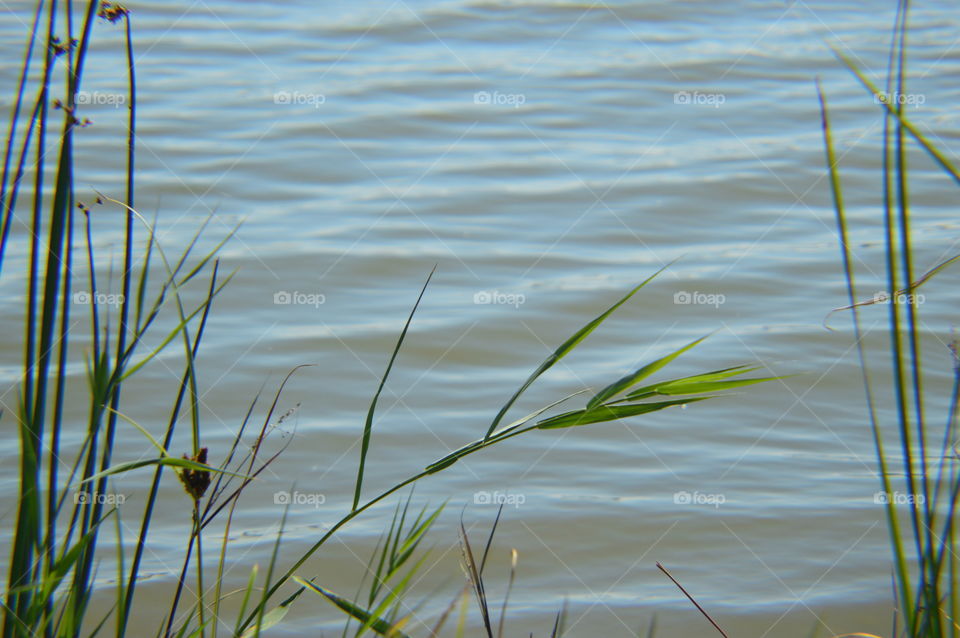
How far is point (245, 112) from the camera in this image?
5719 millimetres

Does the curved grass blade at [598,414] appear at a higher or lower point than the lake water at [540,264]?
lower

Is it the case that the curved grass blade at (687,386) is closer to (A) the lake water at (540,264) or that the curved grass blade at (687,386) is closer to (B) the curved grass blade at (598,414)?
(B) the curved grass blade at (598,414)

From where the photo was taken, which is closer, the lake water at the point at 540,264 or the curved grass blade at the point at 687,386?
the curved grass blade at the point at 687,386

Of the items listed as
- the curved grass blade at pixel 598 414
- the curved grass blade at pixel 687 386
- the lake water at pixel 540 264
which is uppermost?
the lake water at pixel 540 264

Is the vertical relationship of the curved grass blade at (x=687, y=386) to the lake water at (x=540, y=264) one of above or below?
below

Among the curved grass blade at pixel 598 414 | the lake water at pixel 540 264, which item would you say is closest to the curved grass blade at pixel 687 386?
the curved grass blade at pixel 598 414

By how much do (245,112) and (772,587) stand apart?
4.23 m

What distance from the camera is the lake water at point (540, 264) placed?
8.59ft

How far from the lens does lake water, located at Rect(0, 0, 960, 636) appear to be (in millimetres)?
2619

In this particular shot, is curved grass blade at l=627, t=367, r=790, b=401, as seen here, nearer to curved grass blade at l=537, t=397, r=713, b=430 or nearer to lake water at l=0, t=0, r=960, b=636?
curved grass blade at l=537, t=397, r=713, b=430

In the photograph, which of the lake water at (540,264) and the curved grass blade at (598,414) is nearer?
the curved grass blade at (598,414)

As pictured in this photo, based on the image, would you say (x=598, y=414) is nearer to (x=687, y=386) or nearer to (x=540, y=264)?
(x=687, y=386)

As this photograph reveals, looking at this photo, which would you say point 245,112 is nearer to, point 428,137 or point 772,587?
point 428,137

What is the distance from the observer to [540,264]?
13.6 feet
